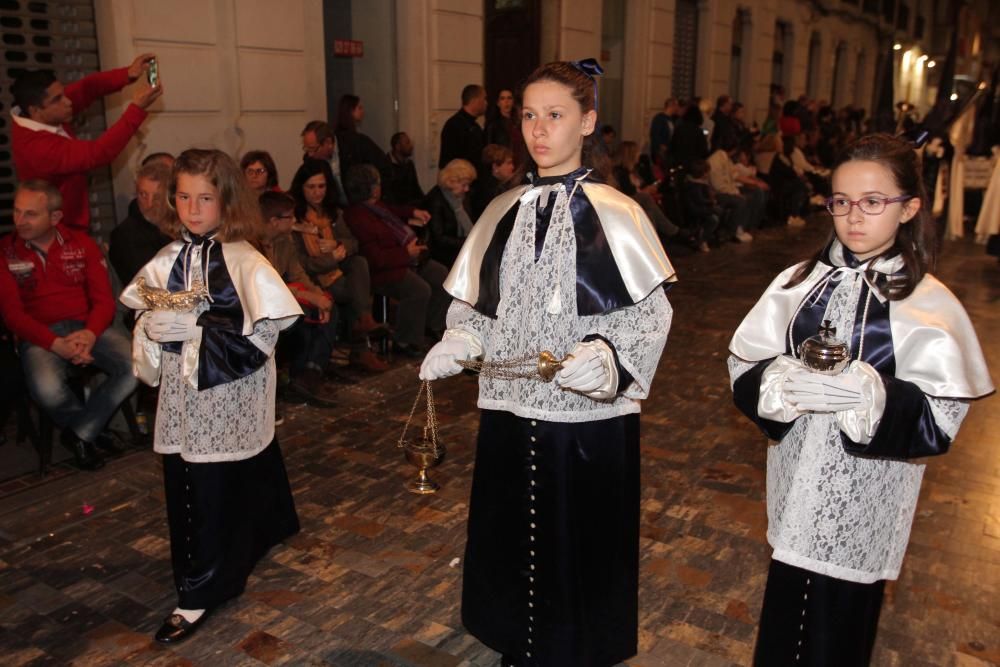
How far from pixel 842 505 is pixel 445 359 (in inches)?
47.9

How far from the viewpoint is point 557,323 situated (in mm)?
2781

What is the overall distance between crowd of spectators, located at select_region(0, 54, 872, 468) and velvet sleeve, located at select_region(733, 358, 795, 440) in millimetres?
795

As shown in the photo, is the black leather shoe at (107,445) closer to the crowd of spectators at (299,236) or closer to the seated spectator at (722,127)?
the crowd of spectators at (299,236)

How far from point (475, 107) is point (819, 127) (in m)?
13.4

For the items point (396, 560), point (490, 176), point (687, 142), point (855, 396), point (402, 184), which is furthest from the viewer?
point (687, 142)

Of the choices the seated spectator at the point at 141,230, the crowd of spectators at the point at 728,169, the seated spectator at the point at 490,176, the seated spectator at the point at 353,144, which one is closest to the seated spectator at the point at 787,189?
the crowd of spectators at the point at 728,169

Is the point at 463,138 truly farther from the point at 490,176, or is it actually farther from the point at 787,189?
the point at 787,189

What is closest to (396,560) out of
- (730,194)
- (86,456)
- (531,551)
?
(531,551)

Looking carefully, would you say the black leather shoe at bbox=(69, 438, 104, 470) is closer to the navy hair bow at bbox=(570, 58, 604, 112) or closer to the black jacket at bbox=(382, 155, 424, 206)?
the navy hair bow at bbox=(570, 58, 604, 112)

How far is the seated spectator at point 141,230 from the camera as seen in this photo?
17.7 feet

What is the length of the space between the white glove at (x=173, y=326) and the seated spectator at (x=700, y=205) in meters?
10.1

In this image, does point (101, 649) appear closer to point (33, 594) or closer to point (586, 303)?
point (33, 594)

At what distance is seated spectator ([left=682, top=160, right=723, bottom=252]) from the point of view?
12547 mm

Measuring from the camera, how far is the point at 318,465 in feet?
16.6
